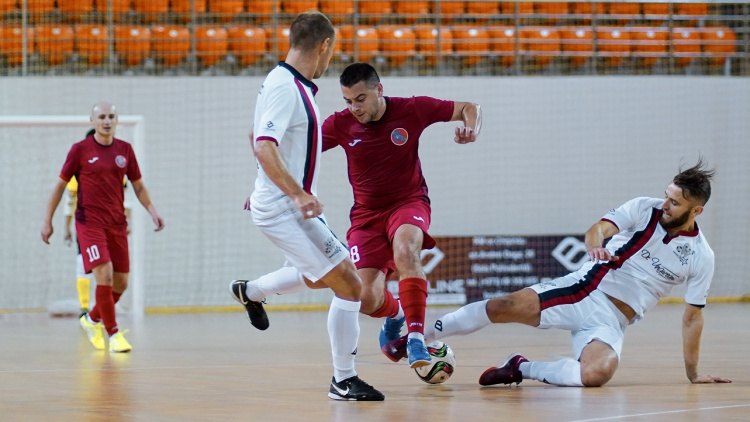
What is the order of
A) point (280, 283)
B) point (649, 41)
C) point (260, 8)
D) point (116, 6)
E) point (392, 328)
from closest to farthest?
1. point (280, 283)
2. point (392, 328)
3. point (116, 6)
4. point (260, 8)
5. point (649, 41)

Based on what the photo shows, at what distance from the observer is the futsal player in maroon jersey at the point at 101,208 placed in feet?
27.1

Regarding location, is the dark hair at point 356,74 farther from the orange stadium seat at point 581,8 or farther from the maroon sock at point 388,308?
the orange stadium seat at point 581,8

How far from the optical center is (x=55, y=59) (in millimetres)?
13805

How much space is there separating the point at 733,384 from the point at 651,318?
6.33 meters

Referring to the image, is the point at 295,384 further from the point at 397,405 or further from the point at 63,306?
the point at 63,306

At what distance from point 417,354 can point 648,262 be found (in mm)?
1675

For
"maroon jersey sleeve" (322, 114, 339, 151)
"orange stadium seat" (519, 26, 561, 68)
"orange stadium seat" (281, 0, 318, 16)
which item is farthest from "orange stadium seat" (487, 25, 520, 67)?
"maroon jersey sleeve" (322, 114, 339, 151)

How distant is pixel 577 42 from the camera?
50.4ft

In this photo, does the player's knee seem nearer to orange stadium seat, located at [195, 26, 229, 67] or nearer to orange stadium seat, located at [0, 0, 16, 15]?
orange stadium seat, located at [195, 26, 229, 67]

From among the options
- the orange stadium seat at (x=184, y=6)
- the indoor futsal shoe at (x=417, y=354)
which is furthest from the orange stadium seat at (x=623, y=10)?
the indoor futsal shoe at (x=417, y=354)

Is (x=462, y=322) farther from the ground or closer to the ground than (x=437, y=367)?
farther from the ground

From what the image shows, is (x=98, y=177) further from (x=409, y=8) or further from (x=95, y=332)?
(x=409, y=8)

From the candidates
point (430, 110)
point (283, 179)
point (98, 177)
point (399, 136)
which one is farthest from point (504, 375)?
point (98, 177)

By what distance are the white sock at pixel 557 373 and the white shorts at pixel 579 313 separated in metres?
0.27
